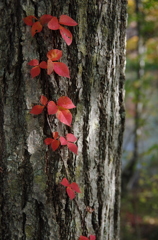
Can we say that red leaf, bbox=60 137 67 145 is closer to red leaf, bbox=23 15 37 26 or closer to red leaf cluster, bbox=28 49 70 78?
red leaf cluster, bbox=28 49 70 78

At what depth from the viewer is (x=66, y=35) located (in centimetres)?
95

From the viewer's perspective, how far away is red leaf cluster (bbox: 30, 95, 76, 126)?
3.20 ft

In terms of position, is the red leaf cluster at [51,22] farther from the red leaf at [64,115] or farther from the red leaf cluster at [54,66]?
the red leaf at [64,115]

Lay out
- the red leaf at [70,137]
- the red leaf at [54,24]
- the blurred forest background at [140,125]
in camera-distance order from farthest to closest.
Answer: the blurred forest background at [140,125], the red leaf at [70,137], the red leaf at [54,24]

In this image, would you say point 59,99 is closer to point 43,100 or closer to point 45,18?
point 43,100

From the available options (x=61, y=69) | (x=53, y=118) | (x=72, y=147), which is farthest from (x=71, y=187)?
(x=61, y=69)

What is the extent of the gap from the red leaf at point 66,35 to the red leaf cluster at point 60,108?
232 millimetres

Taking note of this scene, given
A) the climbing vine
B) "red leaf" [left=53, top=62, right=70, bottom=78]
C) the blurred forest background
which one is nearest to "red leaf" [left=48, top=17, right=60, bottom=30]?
the climbing vine

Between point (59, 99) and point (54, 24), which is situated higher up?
point (54, 24)

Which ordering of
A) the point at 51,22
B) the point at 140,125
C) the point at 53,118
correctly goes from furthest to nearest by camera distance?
the point at 140,125
the point at 53,118
the point at 51,22

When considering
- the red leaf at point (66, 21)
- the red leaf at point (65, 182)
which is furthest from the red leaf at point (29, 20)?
the red leaf at point (65, 182)

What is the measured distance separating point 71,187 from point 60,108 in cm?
36

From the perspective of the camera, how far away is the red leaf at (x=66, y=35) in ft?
3.07

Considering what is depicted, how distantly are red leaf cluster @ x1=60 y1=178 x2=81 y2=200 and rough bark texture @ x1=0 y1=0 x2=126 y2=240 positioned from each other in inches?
1.0
